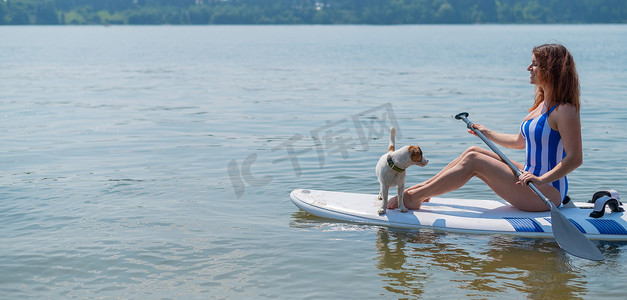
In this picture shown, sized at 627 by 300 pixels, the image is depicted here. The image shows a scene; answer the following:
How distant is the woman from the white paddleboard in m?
0.18

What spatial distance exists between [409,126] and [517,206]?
743 cm

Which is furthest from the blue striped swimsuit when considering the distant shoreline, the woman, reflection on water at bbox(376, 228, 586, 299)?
the distant shoreline

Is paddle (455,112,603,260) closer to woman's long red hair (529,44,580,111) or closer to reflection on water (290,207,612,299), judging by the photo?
reflection on water (290,207,612,299)

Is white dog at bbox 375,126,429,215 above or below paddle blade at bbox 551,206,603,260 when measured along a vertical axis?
above

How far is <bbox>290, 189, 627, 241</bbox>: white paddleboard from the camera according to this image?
20.1ft

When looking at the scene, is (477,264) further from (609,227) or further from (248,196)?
(248,196)

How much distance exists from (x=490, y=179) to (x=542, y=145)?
596mm

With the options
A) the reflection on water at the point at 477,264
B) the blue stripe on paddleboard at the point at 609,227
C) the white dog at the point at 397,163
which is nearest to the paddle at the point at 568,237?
the reflection on water at the point at 477,264

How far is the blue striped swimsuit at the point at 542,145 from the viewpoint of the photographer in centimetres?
580

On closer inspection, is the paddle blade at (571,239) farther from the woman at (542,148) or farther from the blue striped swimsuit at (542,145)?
the blue striped swimsuit at (542,145)

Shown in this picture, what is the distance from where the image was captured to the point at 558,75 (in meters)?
5.67

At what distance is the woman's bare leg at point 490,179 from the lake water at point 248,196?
40 centimetres

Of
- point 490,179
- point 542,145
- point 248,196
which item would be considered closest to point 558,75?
point 542,145

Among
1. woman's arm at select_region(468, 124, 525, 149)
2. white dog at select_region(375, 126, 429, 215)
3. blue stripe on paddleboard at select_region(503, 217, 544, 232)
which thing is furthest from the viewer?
woman's arm at select_region(468, 124, 525, 149)
